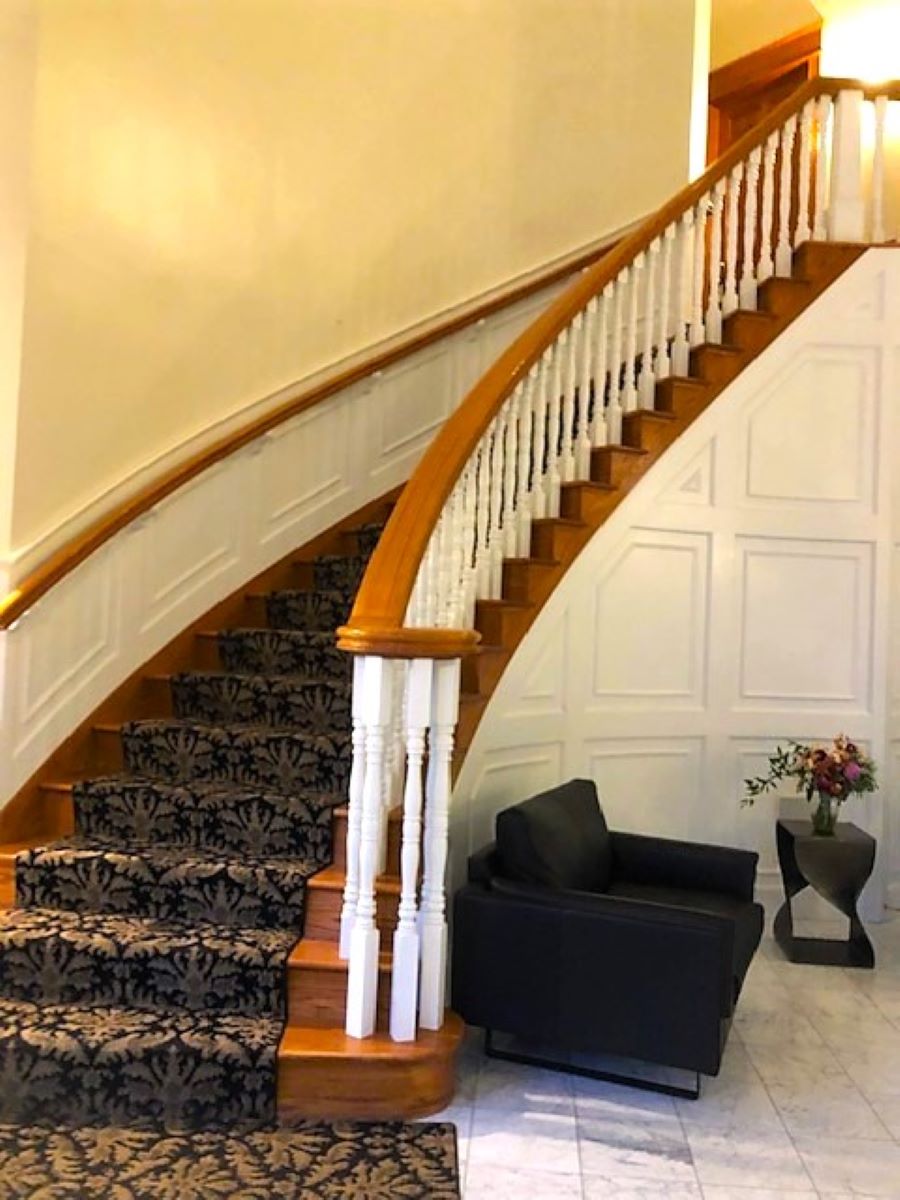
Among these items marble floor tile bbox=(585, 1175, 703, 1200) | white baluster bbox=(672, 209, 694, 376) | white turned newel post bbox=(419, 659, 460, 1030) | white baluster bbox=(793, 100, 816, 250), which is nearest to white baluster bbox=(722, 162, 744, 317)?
white baluster bbox=(672, 209, 694, 376)

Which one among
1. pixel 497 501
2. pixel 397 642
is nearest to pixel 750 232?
pixel 497 501

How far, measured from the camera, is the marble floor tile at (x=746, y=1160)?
2697mm

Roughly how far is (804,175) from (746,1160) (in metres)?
4.07

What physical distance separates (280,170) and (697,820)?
345 centimetres

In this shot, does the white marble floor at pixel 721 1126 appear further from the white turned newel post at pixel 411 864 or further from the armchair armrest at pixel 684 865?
the armchair armrest at pixel 684 865

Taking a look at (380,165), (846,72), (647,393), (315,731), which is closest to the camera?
(315,731)

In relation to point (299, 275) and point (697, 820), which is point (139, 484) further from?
point (697, 820)

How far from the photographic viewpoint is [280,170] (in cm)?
497

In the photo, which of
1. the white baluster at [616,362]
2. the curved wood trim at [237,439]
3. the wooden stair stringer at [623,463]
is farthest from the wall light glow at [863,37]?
the white baluster at [616,362]

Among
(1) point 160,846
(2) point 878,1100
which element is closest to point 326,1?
(1) point 160,846

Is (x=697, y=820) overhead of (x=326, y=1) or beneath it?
beneath

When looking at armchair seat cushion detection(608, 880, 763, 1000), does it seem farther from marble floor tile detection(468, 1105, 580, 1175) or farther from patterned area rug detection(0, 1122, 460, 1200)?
patterned area rug detection(0, 1122, 460, 1200)

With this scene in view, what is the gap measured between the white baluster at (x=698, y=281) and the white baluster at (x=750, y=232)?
0.65 feet

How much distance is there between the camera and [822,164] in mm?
5109
